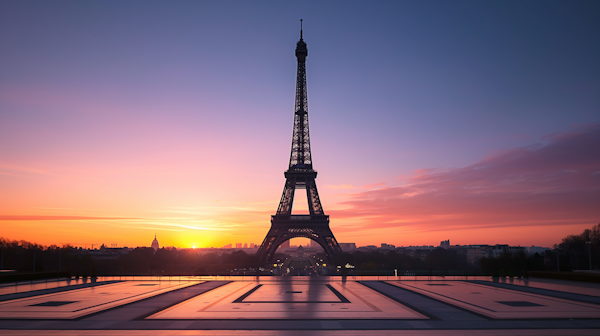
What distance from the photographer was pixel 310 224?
7244 centimetres

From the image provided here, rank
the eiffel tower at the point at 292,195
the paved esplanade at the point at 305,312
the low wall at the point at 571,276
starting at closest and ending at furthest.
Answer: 1. the paved esplanade at the point at 305,312
2. the low wall at the point at 571,276
3. the eiffel tower at the point at 292,195

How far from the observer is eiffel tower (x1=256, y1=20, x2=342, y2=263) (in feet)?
236

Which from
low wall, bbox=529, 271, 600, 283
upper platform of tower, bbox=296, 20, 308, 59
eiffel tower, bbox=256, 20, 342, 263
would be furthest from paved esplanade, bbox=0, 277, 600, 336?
upper platform of tower, bbox=296, 20, 308, 59

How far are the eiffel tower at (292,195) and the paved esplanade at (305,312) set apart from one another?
144 ft

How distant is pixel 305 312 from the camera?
62.6ft

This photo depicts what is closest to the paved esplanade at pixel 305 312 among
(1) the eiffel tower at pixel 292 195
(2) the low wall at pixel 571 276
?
(2) the low wall at pixel 571 276

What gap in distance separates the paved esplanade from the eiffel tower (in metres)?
43.8

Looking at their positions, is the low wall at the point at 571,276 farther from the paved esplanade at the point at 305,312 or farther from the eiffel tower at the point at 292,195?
the eiffel tower at the point at 292,195

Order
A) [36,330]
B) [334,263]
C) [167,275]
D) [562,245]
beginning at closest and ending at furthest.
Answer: [36,330] < [167,275] < [334,263] < [562,245]

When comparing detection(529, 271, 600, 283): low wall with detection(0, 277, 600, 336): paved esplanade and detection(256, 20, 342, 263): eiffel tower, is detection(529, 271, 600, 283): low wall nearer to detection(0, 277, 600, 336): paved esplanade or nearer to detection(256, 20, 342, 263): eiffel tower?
detection(0, 277, 600, 336): paved esplanade

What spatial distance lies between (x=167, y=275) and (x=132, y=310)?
1006 inches

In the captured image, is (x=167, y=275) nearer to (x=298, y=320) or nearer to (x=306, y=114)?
(x=298, y=320)

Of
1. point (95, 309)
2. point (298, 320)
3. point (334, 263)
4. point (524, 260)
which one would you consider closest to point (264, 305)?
point (298, 320)

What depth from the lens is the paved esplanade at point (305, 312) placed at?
15.5 m
